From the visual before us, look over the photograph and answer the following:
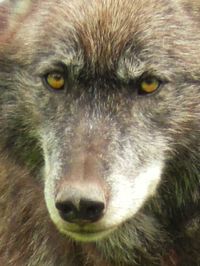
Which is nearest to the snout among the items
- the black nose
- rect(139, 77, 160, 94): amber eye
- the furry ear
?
the black nose

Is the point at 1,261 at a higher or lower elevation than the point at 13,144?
lower

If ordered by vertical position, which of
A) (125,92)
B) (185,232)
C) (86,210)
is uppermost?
(125,92)

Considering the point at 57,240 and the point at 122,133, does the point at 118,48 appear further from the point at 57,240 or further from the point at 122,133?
the point at 57,240

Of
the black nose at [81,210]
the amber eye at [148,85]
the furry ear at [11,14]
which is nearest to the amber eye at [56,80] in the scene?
the amber eye at [148,85]

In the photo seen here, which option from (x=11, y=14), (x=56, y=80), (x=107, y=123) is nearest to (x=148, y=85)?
(x=107, y=123)

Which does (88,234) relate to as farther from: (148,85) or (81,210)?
(148,85)

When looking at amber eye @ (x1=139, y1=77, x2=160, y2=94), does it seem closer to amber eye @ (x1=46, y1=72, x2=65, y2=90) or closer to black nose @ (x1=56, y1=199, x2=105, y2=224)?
amber eye @ (x1=46, y1=72, x2=65, y2=90)

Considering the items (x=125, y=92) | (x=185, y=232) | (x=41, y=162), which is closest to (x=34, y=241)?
(x=41, y=162)
